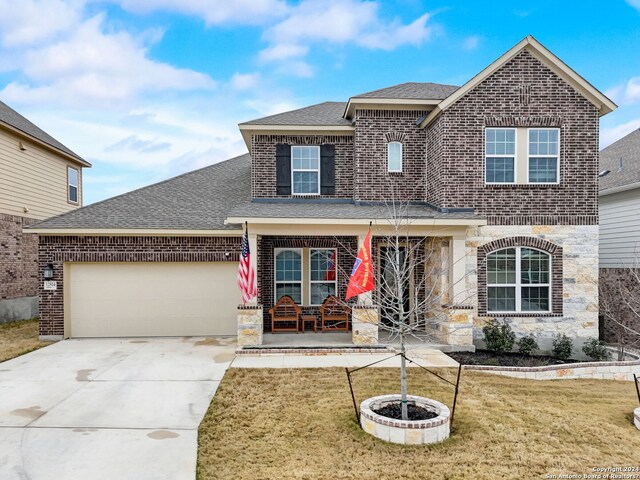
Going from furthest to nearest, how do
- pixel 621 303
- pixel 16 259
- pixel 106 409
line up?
1. pixel 16 259
2. pixel 621 303
3. pixel 106 409

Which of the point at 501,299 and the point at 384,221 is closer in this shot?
the point at 384,221

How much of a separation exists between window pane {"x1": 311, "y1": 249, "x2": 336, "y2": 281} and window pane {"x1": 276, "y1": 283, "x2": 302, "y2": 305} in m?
0.53

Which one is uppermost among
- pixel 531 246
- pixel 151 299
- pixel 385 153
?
pixel 385 153

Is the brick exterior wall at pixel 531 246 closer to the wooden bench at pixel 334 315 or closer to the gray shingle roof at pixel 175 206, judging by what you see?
the wooden bench at pixel 334 315

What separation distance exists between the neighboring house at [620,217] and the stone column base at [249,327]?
9671 mm

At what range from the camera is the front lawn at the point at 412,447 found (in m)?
5.14

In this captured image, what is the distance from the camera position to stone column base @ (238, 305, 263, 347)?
10766mm

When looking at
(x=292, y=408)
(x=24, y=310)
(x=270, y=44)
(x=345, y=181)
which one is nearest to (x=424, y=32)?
(x=270, y=44)

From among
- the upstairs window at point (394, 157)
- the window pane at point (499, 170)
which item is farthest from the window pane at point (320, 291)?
the window pane at point (499, 170)

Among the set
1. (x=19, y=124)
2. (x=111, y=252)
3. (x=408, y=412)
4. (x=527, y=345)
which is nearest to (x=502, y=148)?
(x=527, y=345)

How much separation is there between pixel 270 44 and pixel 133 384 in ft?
60.0

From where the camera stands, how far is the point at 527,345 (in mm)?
11227

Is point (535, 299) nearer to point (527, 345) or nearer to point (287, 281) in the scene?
point (527, 345)

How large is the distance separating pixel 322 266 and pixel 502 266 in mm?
4977
